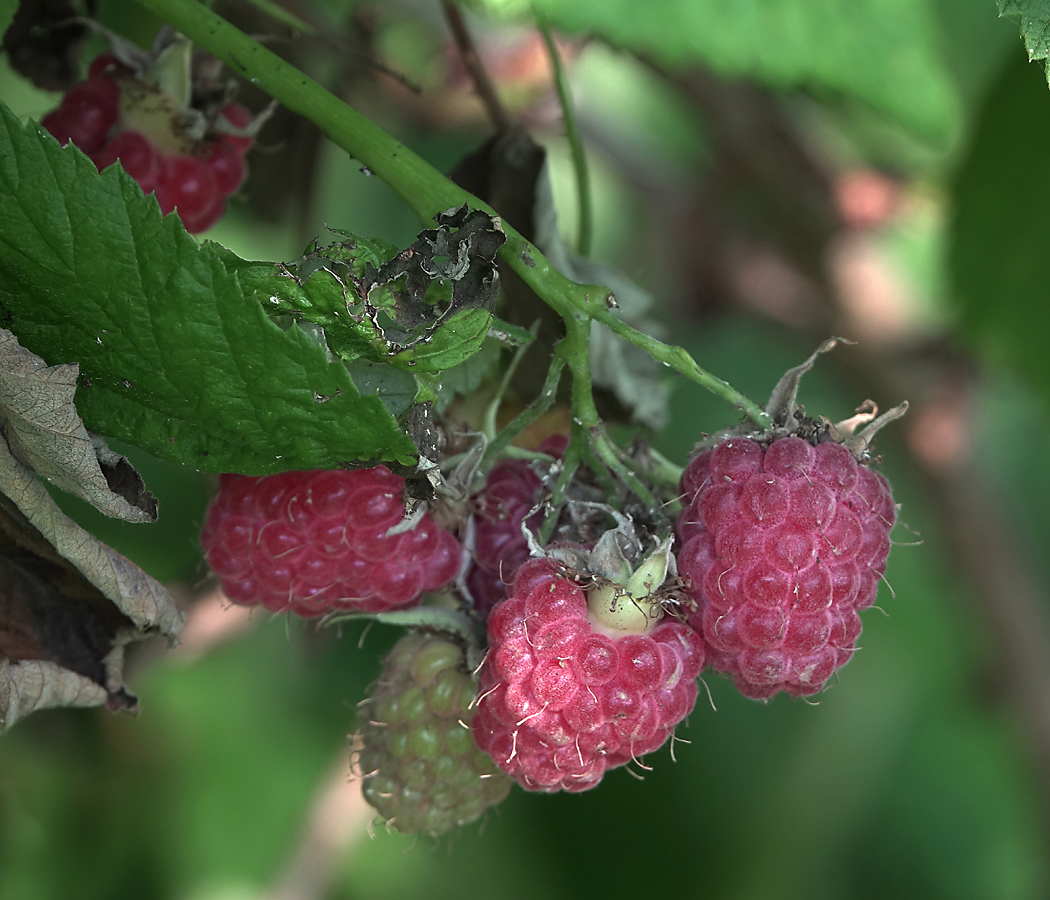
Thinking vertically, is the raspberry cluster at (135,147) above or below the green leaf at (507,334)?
below

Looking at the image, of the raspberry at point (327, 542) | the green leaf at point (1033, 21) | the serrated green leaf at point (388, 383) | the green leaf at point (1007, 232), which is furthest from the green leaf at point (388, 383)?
the green leaf at point (1007, 232)

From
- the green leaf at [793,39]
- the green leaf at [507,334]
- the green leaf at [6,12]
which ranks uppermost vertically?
the green leaf at [793,39]

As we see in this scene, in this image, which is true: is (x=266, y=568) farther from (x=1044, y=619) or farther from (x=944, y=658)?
(x=944, y=658)

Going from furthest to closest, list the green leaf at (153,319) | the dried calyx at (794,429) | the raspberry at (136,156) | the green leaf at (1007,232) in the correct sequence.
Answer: the green leaf at (1007,232) < the raspberry at (136,156) < the dried calyx at (794,429) < the green leaf at (153,319)

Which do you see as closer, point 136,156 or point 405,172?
point 405,172

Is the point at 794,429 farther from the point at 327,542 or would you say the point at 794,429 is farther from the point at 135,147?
the point at 135,147

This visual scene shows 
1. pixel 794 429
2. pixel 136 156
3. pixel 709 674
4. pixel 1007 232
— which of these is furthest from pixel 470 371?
pixel 1007 232

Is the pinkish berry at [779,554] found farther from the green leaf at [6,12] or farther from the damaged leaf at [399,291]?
the green leaf at [6,12]
